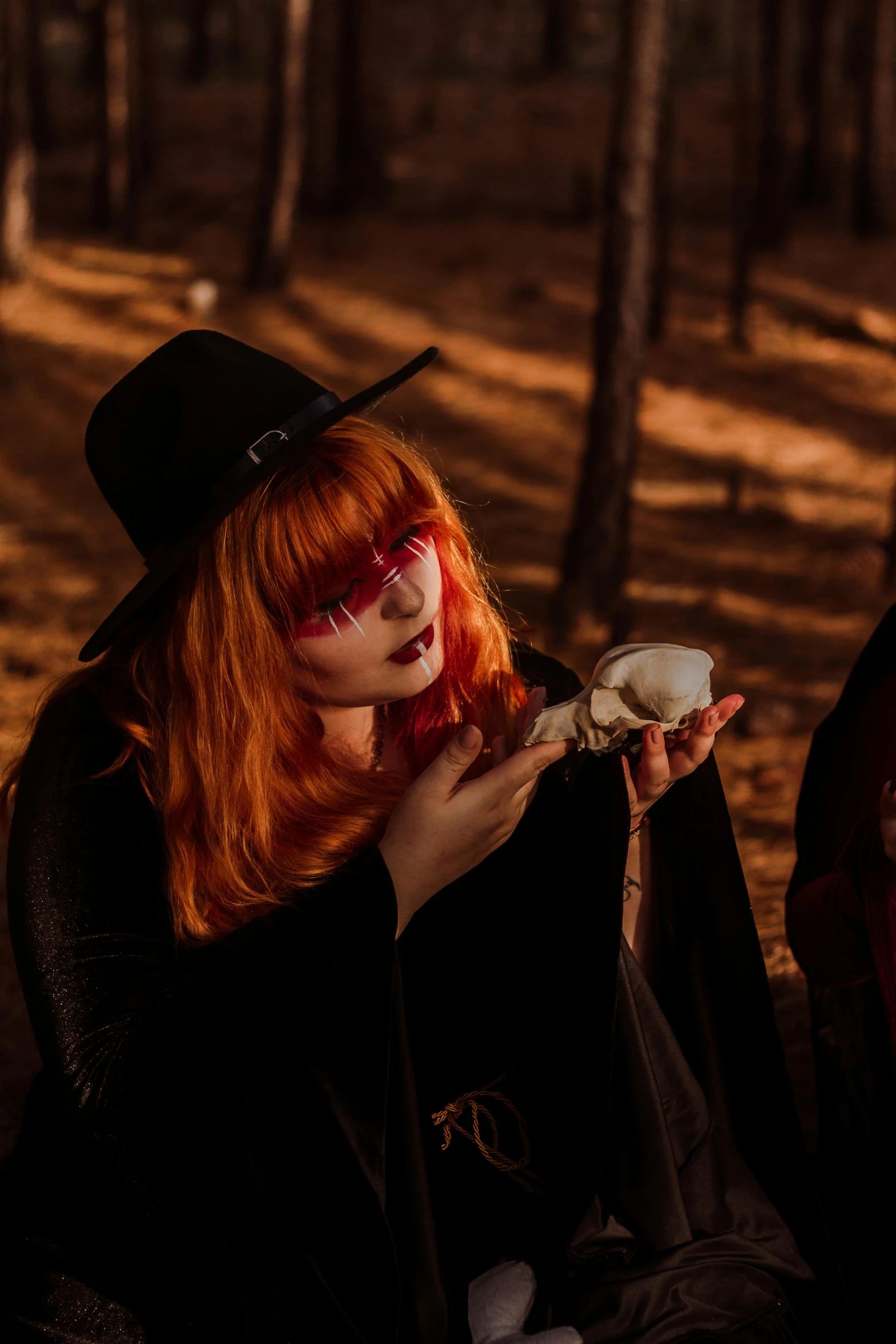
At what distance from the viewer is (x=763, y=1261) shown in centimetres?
216

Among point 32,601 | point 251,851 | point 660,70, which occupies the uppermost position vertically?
point 660,70

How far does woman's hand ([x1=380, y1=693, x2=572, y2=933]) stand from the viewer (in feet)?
5.96

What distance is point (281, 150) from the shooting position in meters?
12.7

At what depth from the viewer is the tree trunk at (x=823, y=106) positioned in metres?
15.7

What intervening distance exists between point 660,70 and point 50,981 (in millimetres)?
5822

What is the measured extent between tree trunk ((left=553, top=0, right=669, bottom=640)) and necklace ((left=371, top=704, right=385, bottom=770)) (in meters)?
4.50

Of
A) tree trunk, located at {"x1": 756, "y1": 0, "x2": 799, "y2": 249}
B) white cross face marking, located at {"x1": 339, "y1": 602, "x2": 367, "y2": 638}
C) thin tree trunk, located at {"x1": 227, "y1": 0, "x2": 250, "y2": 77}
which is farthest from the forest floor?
thin tree trunk, located at {"x1": 227, "y1": 0, "x2": 250, "y2": 77}

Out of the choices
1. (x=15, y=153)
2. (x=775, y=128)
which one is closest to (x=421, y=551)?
(x=15, y=153)

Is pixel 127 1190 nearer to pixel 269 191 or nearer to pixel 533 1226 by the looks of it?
pixel 533 1226

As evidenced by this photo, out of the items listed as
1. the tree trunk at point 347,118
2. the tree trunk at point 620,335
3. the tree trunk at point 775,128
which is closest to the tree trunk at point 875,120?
the tree trunk at point 775,128

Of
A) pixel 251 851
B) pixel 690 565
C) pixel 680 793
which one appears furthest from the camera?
pixel 690 565

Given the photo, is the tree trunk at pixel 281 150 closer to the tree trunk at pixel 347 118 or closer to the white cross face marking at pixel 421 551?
the tree trunk at pixel 347 118

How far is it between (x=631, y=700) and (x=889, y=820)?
0.47 metres

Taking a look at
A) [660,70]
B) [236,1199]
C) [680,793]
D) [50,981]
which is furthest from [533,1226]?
[660,70]
